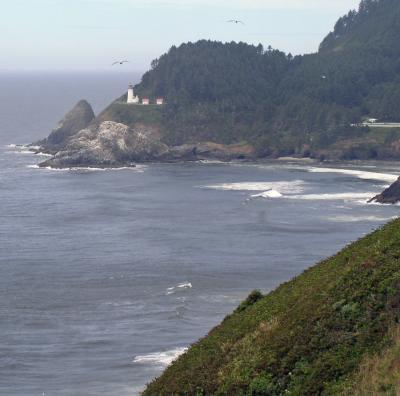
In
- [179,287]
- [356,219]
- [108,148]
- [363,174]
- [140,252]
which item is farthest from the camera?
[108,148]

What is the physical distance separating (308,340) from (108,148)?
11790cm

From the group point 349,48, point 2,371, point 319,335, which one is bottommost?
point 2,371

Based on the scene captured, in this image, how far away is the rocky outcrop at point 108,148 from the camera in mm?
139500

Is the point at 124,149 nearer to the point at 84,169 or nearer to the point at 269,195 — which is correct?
the point at 84,169

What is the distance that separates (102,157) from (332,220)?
5483 cm

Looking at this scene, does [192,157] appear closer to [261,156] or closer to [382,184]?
[261,156]

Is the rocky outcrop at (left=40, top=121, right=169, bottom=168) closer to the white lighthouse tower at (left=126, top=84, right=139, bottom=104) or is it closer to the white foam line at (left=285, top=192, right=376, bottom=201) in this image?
the white lighthouse tower at (left=126, top=84, right=139, bottom=104)

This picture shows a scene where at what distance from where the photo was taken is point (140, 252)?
77125 millimetres

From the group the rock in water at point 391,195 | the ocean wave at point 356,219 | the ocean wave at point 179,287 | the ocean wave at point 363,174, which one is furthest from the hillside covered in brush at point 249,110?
the ocean wave at point 179,287

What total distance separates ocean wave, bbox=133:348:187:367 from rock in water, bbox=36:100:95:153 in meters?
107

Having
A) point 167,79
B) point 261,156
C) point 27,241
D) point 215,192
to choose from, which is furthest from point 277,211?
point 167,79

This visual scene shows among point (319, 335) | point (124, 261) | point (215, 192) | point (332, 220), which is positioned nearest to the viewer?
point (319, 335)

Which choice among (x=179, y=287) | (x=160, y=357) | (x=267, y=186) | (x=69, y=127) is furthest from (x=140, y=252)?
(x=69, y=127)

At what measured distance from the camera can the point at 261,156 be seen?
147625 mm
